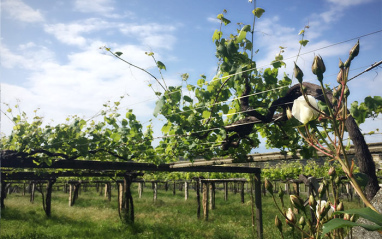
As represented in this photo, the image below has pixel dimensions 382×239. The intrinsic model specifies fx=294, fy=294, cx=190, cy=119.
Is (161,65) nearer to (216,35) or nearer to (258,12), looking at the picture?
(216,35)

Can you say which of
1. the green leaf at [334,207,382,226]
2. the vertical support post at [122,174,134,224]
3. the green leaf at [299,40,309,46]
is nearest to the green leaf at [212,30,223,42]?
the green leaf at [299,40,309,46]

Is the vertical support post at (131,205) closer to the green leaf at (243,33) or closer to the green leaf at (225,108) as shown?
the green leaf at (225,108)

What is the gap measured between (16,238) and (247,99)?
10.1m

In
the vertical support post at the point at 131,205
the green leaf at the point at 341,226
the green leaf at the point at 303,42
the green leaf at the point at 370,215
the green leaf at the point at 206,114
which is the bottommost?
the vertical support post at the point at 131,205

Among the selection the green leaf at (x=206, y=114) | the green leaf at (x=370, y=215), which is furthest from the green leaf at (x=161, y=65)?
the green leaf at (x=370, y=215)

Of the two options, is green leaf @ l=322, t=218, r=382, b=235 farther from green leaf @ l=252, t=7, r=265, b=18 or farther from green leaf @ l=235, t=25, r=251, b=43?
green leaf @ l=235, t=25, r=251, b=43

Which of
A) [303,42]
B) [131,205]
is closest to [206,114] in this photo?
[303,42]

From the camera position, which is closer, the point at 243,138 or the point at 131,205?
the point at 243,138

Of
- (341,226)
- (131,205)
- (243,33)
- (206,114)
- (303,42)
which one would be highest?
(243,33)

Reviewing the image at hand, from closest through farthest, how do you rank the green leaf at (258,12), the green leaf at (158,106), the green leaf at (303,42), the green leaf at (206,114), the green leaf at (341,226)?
the green leaf at (341,226) < the green leaf at (258,12) < the green leaf at (303,42) < the green leaf at (158,106) < the green leaf at (206,114)

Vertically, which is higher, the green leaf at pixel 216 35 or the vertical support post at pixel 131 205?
the green leaf at pixel 216 35

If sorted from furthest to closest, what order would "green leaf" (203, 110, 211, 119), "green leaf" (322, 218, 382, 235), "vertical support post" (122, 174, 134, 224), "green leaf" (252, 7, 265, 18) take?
"vertical support post" (122, 174, 134, 224)
"green leaf" (203, 110, 211, 119)
"green leaf" (252, 7, 265, 18)
"green leaf" (322, 218, 382, 235)

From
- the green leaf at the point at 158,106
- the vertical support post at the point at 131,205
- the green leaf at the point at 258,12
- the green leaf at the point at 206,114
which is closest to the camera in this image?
the green leaf at the point at 258,12

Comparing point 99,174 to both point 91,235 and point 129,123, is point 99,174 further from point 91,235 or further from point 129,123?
point 129,123
